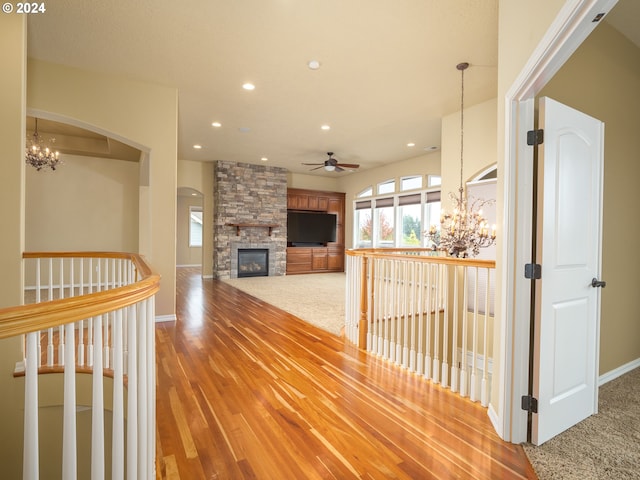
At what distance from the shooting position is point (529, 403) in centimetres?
195

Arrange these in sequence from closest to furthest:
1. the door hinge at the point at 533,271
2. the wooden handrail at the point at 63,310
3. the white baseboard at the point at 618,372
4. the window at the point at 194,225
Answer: the wooden handrail at the point at 63,310, the door hinge at the point at 533,271, the white baseboard at the point at 618,372, the window at the point at 194,225

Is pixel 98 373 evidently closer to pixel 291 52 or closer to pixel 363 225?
pixel 291 52

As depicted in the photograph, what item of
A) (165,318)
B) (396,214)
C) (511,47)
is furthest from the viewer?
(396,214)

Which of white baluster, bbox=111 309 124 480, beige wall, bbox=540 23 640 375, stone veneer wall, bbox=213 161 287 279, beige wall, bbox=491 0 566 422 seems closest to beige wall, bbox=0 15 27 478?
white baluster, bbox=111 309 124 480

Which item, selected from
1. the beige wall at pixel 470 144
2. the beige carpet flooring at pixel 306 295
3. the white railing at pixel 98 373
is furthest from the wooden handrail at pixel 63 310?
the beige wall at pixel 470 144

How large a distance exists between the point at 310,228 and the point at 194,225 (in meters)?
4.73

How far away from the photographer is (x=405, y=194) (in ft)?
29.1

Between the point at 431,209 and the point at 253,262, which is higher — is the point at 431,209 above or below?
above

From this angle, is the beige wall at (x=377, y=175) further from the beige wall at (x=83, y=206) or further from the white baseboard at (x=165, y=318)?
the white baseboard at (x=165, y=318)

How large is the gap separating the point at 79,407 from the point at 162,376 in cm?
81

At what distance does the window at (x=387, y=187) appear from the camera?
371 inches

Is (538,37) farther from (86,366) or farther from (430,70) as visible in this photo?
(86,366)

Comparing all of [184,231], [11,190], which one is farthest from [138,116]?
[184,231]

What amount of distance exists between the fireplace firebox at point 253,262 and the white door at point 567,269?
Result: 8.07 metres
